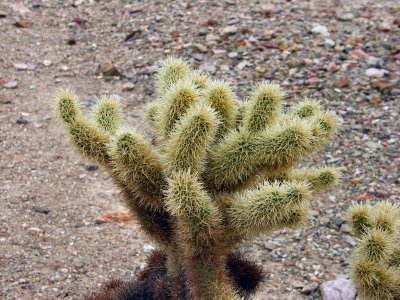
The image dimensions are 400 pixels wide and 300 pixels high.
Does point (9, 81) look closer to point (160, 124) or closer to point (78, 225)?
point (78, 225)

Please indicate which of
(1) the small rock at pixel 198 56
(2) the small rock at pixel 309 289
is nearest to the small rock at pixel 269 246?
(2) the small rock at pixel 309 289

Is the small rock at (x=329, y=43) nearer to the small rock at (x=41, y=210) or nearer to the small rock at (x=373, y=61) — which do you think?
the small rock at (x=373, y=61)

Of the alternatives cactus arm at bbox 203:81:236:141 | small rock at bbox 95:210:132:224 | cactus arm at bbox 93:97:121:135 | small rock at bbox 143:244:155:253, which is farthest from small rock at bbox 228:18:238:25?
cactus arm at bbox 203:81:236:141

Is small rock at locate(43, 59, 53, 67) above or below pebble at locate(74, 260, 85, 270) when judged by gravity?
above

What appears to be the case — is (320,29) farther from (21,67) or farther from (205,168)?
(205,168)

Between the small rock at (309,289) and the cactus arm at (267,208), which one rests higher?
the cactus arm at (267,208)

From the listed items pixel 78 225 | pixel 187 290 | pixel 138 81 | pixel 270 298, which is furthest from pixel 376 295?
pixel 138 81

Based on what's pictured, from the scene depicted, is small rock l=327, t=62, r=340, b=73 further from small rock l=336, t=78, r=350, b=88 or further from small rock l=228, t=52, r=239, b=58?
small rock l=228, t=52, r=239, b=58
